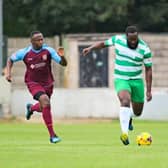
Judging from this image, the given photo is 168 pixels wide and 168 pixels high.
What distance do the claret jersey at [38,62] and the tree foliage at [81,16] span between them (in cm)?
2521

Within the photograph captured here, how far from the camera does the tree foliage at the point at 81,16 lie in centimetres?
4419

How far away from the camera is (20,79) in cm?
3781

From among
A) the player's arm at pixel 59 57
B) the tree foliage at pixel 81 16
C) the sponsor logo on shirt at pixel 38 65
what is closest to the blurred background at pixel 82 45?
the tree foliage at pixel 81 16

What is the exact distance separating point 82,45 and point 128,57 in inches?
763

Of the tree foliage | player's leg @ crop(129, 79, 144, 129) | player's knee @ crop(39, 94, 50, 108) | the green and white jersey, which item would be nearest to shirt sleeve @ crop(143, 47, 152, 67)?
the green and white jersey

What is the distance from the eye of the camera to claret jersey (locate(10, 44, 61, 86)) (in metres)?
18.4

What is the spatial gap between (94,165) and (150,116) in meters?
19.3

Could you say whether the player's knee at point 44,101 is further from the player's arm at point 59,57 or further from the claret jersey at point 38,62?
the player's arm at point 59,57

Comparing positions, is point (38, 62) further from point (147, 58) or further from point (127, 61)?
point (147, 58)

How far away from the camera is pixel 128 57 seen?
1745 centimetres

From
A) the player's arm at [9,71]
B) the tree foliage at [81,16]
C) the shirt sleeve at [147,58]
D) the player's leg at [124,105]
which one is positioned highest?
the tree foliage at [81,16]

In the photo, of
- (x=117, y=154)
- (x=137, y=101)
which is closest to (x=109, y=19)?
(x=137, y=101)

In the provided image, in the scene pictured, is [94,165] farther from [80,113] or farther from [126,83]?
[80,113]

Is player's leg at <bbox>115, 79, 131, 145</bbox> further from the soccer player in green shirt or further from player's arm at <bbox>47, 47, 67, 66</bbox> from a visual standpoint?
player's arm at <bbox>47, 47, 67, 66</bbox>
